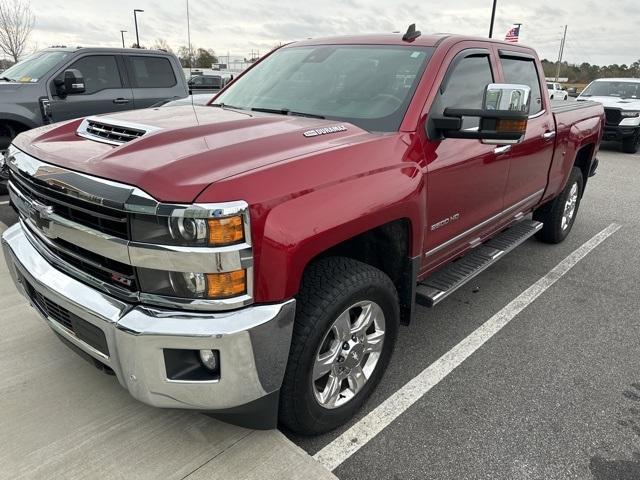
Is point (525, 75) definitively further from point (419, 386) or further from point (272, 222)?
point (272, 222)

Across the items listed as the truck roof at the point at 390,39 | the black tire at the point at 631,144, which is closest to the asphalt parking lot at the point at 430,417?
the truck roof at the point at 390,39

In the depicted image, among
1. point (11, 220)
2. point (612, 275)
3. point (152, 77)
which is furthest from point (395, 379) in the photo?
point (152, 77)

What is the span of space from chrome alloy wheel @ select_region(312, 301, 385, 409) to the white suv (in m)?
10.5

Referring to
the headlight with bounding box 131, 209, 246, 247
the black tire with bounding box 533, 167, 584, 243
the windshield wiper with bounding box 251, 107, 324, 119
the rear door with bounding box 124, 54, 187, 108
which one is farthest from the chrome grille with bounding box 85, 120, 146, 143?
the rear door with bounding box 124, 54, 187, 108

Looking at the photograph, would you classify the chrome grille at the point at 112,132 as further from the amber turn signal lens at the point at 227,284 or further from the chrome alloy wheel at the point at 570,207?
the chrome alloy wheel at the point at 570,207

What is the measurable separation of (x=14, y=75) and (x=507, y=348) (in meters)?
7.04

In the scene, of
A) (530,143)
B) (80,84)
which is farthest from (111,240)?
(80,84)

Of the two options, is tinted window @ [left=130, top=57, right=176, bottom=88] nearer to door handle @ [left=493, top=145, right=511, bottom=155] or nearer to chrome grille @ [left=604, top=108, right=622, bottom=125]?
door handle @ [left=493, top=145, right=511, bottom=155]

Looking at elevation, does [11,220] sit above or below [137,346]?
below

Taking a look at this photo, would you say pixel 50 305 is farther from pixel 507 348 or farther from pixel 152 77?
pixel 152 77

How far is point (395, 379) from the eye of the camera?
9.72 feet

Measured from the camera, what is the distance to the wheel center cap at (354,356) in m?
2.45

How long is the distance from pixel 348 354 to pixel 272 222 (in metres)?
0.90

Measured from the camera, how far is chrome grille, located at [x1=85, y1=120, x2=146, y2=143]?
2.32 meters
